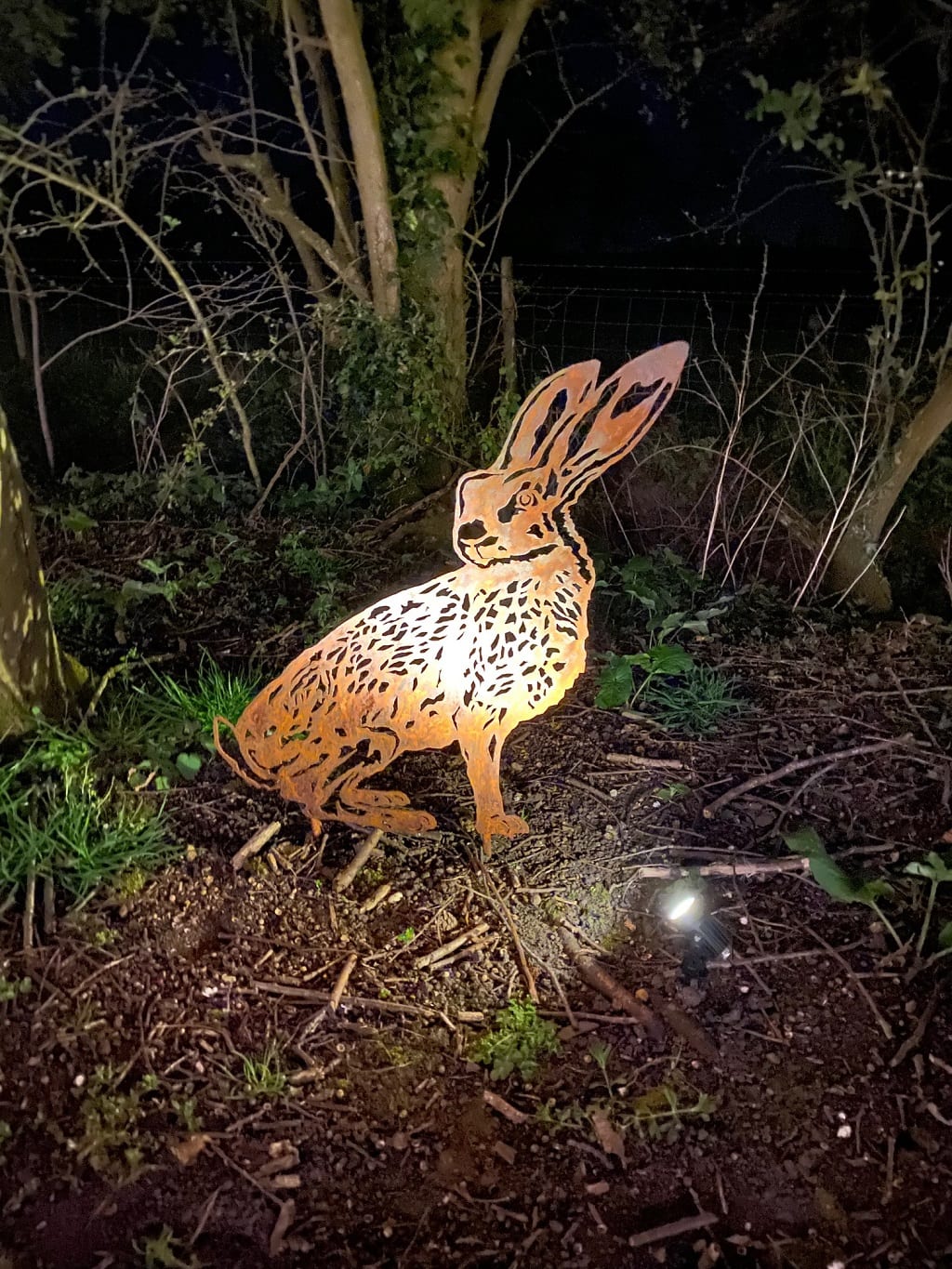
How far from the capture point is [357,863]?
280 centimetres

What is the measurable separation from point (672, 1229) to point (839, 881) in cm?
109

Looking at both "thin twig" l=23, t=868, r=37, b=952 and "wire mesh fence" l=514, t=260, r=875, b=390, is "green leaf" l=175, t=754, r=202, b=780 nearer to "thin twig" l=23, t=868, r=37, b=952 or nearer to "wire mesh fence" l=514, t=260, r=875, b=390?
"thin twig" l=23, t=868, r=37, b=952

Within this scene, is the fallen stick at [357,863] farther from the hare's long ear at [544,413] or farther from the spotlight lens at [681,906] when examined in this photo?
the hare's long ear at [544,413]

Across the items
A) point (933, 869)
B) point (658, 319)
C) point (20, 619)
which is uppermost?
point (20, 619)

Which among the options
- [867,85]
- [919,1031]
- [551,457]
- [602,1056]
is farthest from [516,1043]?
[867,85]

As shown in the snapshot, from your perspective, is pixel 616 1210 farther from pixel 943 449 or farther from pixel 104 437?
pixel 104 437

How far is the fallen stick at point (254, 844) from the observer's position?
273cm

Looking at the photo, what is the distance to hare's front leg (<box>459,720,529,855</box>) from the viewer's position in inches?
104

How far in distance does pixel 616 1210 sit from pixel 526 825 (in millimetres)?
1093

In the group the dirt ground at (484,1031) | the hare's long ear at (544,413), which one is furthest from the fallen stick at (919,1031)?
the hare's long ear at (544,413)

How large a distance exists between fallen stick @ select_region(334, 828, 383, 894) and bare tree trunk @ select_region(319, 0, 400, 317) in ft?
11.0

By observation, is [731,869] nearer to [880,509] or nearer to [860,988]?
[860,988]

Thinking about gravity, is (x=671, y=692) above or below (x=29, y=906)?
below

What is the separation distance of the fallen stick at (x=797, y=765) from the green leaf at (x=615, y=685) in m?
0.57
